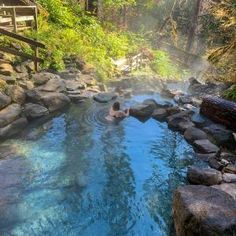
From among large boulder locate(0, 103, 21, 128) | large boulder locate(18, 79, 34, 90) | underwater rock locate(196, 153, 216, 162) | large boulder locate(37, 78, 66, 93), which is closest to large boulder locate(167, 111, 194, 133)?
underwater rock locate(196, 153, 216, 162)

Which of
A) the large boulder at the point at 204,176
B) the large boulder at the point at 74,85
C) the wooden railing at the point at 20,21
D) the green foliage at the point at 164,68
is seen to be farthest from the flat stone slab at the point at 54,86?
the green foliage at the point at 164,68

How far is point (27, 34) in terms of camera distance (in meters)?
14.1

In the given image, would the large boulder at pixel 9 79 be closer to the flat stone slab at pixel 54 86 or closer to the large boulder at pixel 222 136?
the flat stone slab at pixel 54 86

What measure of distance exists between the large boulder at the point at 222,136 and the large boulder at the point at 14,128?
6.07m

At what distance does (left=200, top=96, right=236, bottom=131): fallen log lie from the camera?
411 inches

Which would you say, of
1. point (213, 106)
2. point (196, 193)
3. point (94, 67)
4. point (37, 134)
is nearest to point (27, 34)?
point (94, 67)

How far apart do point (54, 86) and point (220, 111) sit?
6146mm

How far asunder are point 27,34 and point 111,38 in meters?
8.12

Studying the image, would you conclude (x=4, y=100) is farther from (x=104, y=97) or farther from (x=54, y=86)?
(x=104, y=97)

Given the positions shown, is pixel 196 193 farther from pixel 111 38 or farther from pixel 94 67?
pixel 111 38

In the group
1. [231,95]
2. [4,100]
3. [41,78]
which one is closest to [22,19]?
A: [41,78]

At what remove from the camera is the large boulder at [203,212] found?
4.84 metres

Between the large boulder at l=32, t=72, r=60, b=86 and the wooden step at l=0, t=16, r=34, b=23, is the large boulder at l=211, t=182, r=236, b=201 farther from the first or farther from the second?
the wooden step at l=0, t=16, r=34, b=23

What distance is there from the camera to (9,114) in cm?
941
